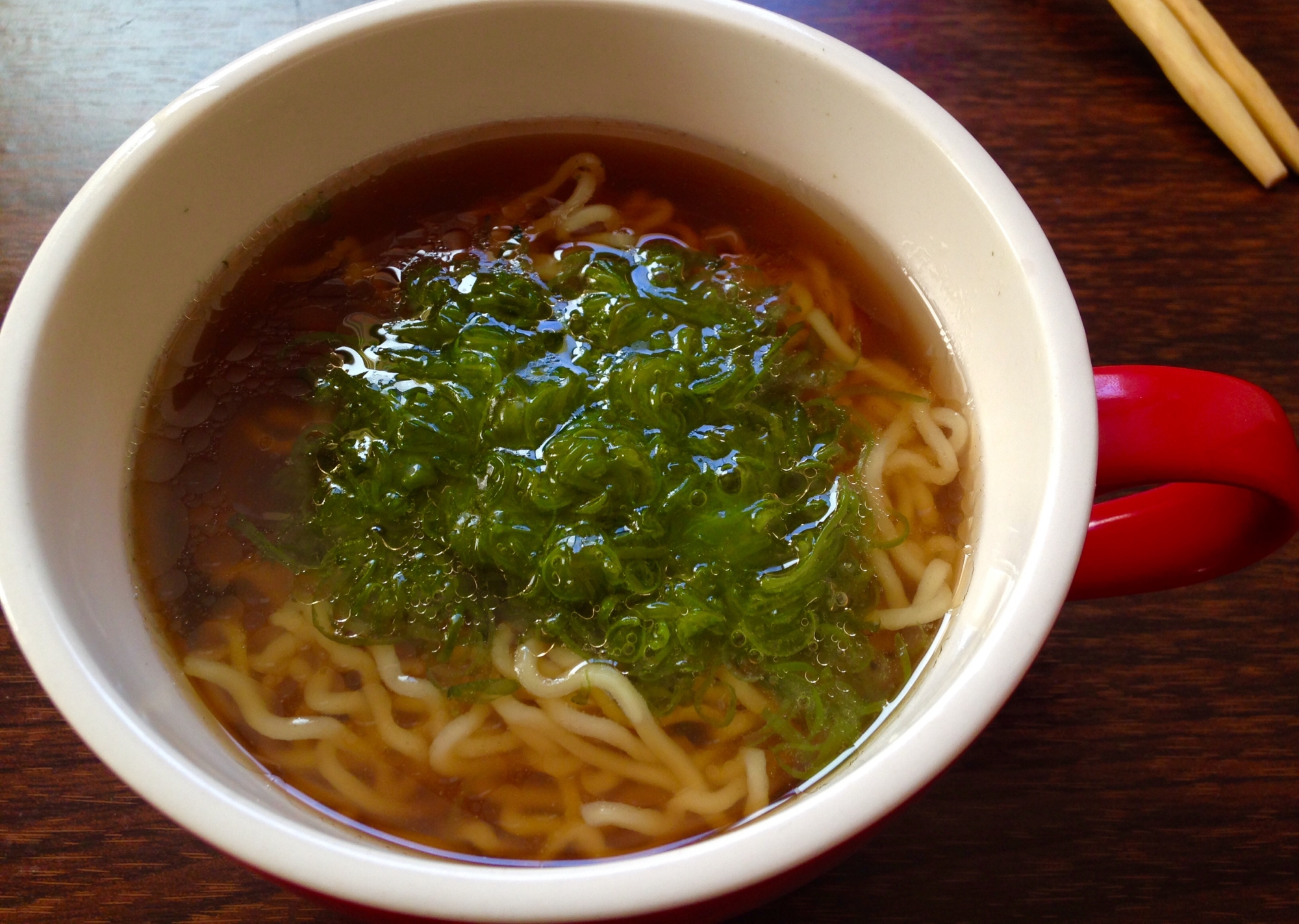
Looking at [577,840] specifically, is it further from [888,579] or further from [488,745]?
[888,579]

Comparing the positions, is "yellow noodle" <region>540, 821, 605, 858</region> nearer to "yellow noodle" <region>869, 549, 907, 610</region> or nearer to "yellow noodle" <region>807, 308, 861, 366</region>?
"yellow noodle" <region>869, 549, 907, 610</region>

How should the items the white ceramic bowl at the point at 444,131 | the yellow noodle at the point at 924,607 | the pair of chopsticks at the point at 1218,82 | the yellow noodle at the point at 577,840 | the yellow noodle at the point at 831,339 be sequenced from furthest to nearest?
1. the pair of chopsticks at the point at 1218,82
2. the yellow noodle at the point at 831,339
3. the yellow noodle at the point at 924,607
4. the yellow noodle at the point at 577,840
5. the white ceramic bowl at the point at 444,131

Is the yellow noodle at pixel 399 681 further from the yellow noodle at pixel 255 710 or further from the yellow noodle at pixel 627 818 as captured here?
the yellow noodle at pixel 627 818


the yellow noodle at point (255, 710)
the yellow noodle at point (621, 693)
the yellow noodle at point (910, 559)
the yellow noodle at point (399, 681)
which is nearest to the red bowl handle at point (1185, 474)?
the yellow noodle at point (910, 559)

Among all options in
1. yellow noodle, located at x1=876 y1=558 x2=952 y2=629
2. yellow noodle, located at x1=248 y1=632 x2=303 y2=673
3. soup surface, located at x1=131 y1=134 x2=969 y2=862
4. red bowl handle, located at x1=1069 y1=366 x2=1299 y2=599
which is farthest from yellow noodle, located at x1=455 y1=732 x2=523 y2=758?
red bowl handle, located at x1=1069 y1=366 x2=1299 y2=599

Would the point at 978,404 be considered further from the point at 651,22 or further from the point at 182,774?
the point at 182,774

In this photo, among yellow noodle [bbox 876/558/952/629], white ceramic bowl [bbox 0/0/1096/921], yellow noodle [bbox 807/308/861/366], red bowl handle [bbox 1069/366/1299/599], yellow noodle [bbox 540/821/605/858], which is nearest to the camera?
white ceramic bowl [bbox 0/0/1096/921]

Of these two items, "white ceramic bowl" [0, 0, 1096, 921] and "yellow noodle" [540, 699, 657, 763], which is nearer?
"white ceramic bowl" [0, 0, 1096, 921]
